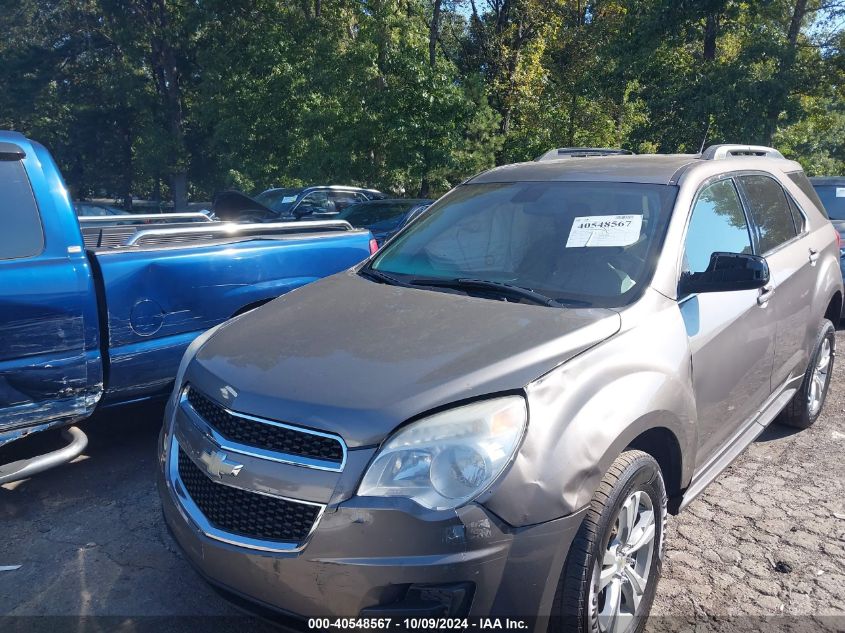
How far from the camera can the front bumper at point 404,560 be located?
204cm

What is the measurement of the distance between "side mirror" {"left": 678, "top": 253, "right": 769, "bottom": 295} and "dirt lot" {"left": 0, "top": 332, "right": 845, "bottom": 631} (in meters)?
1.31

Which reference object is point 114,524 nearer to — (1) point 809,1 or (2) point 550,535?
(2) point 550,535

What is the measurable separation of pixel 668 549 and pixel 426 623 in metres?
1.83

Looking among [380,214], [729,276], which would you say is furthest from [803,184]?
[380,214]

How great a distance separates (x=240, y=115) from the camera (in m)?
22.0

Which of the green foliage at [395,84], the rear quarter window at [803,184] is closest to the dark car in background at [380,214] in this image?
the green foliage at [395,84]

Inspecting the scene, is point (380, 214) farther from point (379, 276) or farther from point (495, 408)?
point (495, 408)

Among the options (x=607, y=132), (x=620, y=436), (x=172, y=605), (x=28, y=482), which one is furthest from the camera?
(x=607, y=132)

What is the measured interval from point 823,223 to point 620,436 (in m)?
3.55

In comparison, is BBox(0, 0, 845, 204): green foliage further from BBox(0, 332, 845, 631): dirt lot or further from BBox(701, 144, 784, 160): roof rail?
BBox(0, 332, 845, 631): dirt lot

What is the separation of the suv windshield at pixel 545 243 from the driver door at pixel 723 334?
0.25 metres

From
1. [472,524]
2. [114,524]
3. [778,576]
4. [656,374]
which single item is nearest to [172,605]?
[114,524]

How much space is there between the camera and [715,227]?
139 inches

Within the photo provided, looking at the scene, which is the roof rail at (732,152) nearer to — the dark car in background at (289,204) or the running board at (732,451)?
the running board at (732,451)
